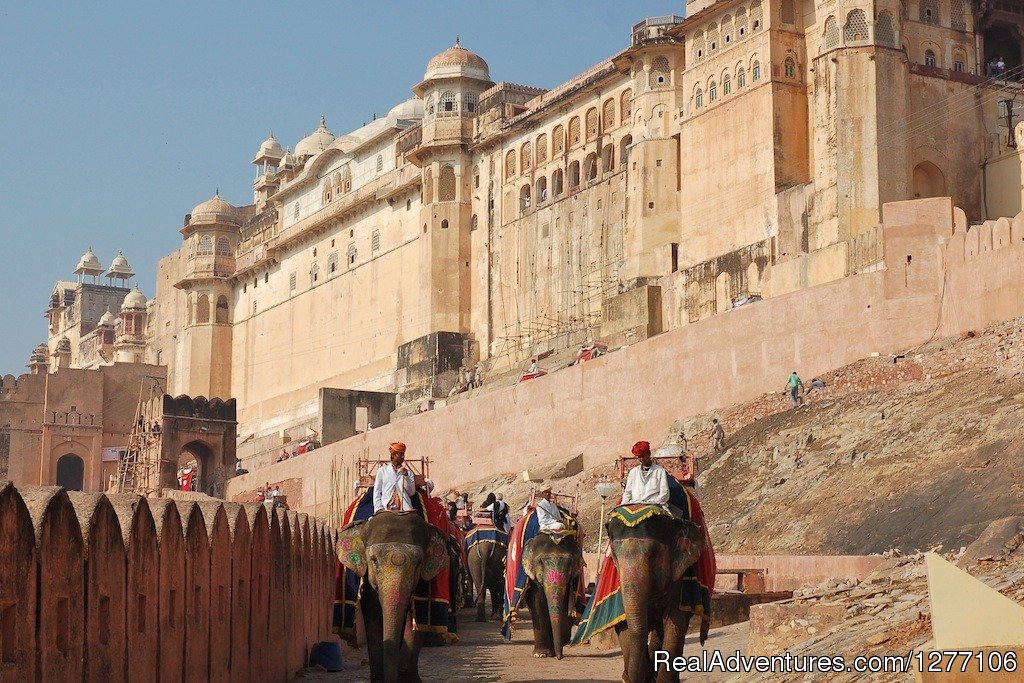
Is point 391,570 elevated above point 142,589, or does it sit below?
above

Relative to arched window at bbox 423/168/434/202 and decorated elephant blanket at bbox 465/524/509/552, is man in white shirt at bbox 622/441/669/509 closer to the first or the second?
decorated elephant blanket at bbox 465/524/509/552

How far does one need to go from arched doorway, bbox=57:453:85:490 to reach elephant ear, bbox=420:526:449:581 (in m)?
53.0

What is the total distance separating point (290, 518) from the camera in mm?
13273

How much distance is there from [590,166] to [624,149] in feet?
6.68

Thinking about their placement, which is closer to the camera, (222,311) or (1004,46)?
(1004,46)

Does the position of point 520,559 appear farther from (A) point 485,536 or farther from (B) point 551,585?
(A) point 485,536

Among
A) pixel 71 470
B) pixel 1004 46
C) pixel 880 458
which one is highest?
pixel 1004 46

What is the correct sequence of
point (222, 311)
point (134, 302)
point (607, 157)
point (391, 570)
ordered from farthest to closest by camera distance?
1. point (134, 302)
2. point (222, 311)
3. point (607, 157)
4. point (391, 570)

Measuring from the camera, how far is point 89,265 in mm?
95062

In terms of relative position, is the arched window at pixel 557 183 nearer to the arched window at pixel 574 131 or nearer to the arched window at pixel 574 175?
the arched window at pixel 574 175

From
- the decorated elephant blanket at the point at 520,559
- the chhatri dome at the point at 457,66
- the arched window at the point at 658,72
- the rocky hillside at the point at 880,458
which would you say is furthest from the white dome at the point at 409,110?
the decorated elephant blanket at the point at 520,559

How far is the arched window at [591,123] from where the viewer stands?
43750 mm

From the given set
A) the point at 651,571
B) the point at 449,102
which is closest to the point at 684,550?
the point at 651,571

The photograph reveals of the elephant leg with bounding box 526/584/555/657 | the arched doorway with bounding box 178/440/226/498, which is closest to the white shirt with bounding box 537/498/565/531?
the elephant leg with bounding box 526/584/555/657
